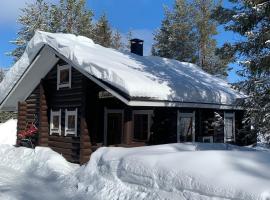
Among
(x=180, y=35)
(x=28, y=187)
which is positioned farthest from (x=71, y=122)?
(x=180, y=35)

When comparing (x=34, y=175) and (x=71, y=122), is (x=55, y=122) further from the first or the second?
(x=34, y=175)

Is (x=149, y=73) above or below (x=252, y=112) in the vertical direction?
above

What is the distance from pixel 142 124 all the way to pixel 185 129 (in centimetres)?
196

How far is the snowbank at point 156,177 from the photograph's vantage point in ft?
23.6

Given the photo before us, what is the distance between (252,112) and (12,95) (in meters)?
12.3

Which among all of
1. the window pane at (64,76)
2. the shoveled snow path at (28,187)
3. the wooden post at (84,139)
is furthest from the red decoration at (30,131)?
the wooden post at (84,139)

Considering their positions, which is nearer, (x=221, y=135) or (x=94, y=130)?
(x=94, y=130)

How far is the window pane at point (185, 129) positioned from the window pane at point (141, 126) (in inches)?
61.5

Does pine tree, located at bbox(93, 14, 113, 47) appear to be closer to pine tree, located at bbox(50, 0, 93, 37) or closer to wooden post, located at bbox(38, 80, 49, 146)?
pine tree, located at bbox(50, 0, 93, 37)

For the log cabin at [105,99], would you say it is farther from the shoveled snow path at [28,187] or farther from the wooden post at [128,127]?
the shoveled snow path at [28,187]

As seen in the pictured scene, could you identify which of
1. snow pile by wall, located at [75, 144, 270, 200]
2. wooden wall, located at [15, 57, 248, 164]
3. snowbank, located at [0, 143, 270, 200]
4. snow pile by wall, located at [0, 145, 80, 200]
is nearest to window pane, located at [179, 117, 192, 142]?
wooden wall, located at [15, 57, 248, 164]

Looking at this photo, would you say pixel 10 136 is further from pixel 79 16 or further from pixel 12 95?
pixel 79 16

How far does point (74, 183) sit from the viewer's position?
11555 mm

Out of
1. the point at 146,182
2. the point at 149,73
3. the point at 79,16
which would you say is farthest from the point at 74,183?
the point at 79,16
